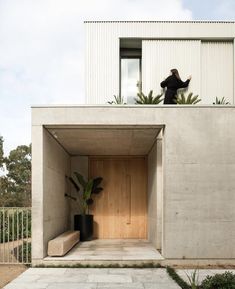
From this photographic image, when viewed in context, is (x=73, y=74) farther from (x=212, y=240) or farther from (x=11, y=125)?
(x=11, y=125)

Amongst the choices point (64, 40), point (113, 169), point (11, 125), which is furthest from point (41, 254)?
point (11, 125)

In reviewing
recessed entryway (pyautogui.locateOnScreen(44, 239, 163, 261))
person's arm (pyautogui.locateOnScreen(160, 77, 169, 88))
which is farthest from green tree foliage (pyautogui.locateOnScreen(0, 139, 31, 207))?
person's arm (pyautogui.locateOnScreen(160, 77, 169, 88))

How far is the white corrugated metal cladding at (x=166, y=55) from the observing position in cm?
1480

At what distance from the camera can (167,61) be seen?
14852 millimetres

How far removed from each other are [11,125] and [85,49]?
2179 centimetres

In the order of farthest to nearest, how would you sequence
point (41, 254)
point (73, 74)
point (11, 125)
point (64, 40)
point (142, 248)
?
point (11, 125), point (73, 74), point (64, 40), point (142, 248), point (41, 254)

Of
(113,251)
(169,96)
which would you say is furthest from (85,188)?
(169,96)

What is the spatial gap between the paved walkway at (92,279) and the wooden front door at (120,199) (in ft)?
18.2

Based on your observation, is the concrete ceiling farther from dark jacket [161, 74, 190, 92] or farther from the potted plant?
dark jacket [161, 74, 190, 92]

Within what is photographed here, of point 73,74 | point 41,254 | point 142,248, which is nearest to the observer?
point 41,254

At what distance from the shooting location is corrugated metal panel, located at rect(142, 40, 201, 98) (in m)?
14.7

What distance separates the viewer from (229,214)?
974 centimetres

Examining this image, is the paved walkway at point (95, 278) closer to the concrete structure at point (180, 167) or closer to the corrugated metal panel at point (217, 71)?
the concrete structure at point (180, 167)

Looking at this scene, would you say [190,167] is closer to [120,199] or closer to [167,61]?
[120,199]
